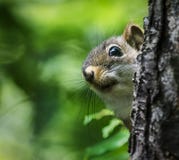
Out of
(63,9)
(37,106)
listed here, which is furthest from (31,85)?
(63,9)

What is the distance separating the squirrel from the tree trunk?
714 millimetres

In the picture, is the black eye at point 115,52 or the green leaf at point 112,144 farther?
the black eye at point 115,52

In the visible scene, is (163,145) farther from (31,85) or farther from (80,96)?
(31,85)

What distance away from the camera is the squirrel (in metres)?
2.76

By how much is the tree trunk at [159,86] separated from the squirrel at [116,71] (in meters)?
0.71

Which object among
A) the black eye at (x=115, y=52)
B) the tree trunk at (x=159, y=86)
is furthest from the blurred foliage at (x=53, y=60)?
the tree trunk at (x=159, y=86)

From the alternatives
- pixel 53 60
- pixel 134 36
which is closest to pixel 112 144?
pixel 134 36

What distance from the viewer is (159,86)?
1.92m

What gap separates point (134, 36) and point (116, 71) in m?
0.20

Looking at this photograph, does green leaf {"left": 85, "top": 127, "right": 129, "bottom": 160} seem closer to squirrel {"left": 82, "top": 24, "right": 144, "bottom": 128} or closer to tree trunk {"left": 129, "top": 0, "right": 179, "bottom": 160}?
squirrel {"left": 82, "top": 24, "right": 144, "bottom": 128}

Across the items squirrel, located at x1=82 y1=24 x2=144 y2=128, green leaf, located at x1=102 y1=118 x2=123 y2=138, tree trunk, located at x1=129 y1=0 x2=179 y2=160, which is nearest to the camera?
tree trunk, located at x1=129 y1=0 x2=179 y2=160

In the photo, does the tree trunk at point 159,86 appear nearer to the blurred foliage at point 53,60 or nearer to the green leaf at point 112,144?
the green leaf at point 112,144

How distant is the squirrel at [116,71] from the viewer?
9.07ft

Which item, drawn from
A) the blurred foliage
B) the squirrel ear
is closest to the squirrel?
the squirrel ear
